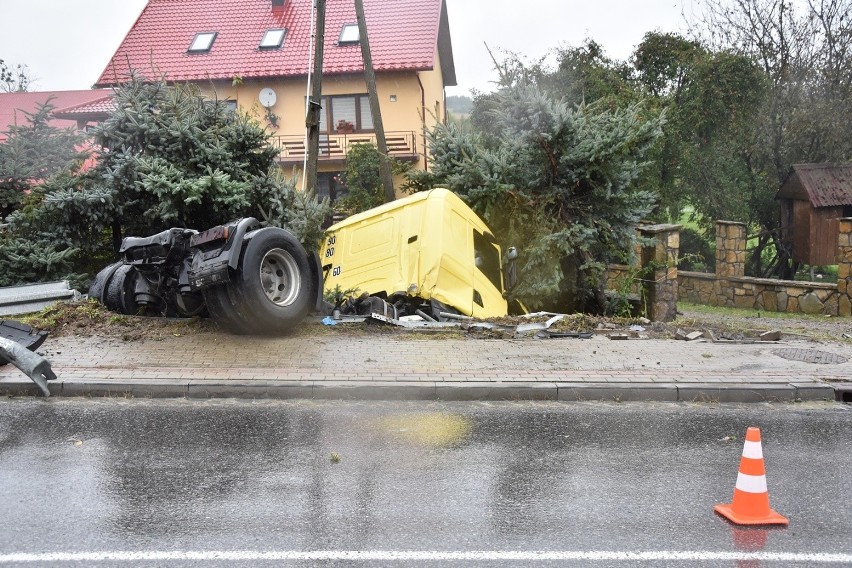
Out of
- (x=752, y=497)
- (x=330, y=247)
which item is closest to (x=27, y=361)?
(x=330, y=247)

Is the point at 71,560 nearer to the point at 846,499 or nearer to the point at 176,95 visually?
the point at 846,499

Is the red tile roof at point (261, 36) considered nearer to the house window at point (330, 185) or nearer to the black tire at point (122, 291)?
the house window at point (330, 185)

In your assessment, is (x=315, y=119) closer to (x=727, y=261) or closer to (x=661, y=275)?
(x=661, y=275)

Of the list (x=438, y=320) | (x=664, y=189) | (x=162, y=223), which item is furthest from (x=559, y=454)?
(x=664, y=189)

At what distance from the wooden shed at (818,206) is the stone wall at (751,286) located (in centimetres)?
530

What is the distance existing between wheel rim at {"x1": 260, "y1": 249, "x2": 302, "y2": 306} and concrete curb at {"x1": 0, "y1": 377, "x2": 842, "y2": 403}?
2.17 meters

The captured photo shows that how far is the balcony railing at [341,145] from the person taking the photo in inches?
1323

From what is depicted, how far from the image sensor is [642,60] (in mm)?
29484

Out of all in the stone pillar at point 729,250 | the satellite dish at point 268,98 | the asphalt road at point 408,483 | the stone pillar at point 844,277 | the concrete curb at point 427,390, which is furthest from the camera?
the satellite dish at point 268,98

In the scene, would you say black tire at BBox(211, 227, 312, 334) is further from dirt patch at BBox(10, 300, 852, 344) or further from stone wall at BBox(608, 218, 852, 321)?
stone wall at BBox(608, 218, 852, 321)

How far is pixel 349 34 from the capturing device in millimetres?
34812

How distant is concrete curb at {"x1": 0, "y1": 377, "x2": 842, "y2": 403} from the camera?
8477mm

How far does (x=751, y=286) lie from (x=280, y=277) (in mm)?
14955

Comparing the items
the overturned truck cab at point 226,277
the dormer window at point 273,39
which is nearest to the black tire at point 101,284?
the overturned truck cab at point 226,277
